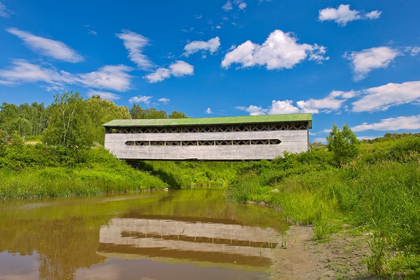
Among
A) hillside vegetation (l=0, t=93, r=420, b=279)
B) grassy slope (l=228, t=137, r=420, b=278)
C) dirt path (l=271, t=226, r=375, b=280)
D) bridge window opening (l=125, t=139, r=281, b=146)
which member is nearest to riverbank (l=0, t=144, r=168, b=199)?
hillside vegetation (l=0, t=93, r=420, b=279)

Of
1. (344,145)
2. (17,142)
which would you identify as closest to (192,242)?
(344,145)

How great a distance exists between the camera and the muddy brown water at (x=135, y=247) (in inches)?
188

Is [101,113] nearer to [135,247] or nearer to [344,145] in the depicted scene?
[344,145]

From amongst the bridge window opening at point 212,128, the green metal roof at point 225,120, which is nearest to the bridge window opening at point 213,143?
the bridge window opening at point 212,128

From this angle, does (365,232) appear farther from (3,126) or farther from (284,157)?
(3,126)

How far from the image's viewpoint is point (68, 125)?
95.0ft

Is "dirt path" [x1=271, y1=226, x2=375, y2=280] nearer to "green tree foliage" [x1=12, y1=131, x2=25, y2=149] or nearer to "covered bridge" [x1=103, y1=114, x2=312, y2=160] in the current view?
"covered bridge" [x1=103, y1=114, x2=312, y2=160]

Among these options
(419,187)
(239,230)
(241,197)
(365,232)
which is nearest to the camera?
(365,232)

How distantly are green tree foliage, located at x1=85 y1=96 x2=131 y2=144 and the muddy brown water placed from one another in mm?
34114

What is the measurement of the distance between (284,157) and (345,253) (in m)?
19.7

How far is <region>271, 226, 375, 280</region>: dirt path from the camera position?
13.2 feet

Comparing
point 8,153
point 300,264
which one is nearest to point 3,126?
point 8,153

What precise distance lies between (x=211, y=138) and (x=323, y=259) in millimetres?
21972

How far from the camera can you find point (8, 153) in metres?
22.5
